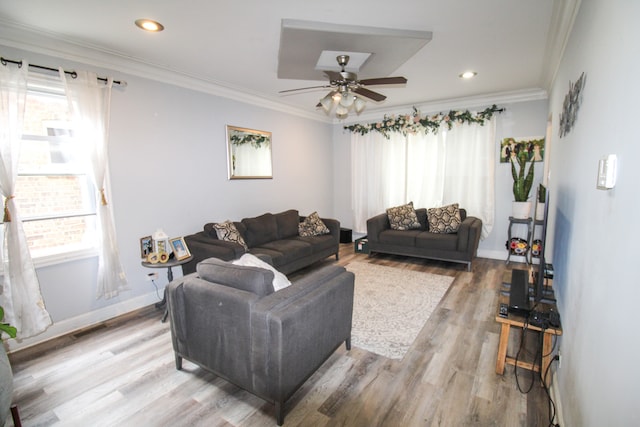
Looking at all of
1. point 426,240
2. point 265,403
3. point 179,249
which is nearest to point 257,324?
point 265,403

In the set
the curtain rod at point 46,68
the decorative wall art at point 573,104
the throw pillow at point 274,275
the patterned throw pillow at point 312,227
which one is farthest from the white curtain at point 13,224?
the decorative wall art at point 573,104

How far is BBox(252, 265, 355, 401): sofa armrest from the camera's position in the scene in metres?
1.64

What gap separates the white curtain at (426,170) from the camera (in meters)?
4.82

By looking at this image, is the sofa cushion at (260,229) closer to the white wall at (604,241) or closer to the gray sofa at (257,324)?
the gray sofa at (257,324)

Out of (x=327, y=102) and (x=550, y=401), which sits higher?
(x=327, y=102)

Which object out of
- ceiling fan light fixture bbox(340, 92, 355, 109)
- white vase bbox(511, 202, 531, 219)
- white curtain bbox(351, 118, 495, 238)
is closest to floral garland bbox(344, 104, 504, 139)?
white curtain bbox(351, 118, 495, 238)

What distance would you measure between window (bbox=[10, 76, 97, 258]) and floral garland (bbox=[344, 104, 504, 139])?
4524mm

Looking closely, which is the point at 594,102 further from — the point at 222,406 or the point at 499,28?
the point at 222,406

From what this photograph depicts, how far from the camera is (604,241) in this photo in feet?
3.88

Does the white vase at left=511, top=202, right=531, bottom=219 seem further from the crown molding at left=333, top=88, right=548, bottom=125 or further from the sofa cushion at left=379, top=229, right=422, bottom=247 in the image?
Answer: the crown molding at left=333, top=88, right=548, bottom=125

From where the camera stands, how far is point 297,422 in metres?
1.75

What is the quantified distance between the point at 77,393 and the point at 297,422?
154 centimetres

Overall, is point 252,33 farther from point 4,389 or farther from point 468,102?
point 468,102

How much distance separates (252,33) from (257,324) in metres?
2.32
